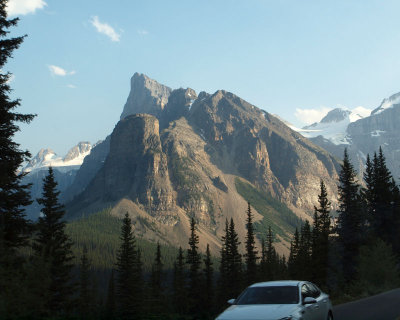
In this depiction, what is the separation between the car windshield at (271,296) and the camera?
1229cm

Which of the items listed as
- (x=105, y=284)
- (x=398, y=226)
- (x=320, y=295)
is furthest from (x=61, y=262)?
(x=105, y=284)

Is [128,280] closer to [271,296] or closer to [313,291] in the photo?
[313,291]

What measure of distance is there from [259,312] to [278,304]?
934mm

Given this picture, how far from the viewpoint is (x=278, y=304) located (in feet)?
39.4

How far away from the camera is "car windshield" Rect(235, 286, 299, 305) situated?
12289 millimetres

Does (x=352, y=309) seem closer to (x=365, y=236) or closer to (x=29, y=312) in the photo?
(x=29, y=312)

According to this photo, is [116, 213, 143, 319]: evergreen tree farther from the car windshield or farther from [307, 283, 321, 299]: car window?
the car windshield

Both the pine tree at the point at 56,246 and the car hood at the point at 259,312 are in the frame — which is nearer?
the car hood at the point at 259,312

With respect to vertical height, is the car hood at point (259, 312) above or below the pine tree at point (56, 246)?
below

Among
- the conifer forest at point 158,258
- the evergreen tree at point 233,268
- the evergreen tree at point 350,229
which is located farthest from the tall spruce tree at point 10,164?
the evergreen tree at point 233,268

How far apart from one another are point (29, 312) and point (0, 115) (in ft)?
31.1

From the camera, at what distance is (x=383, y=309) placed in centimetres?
1955

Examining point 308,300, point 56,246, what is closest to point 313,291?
point 308,300

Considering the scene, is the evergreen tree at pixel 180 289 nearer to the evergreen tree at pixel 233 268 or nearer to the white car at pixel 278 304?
the evergreen tree at pixel 233 268
